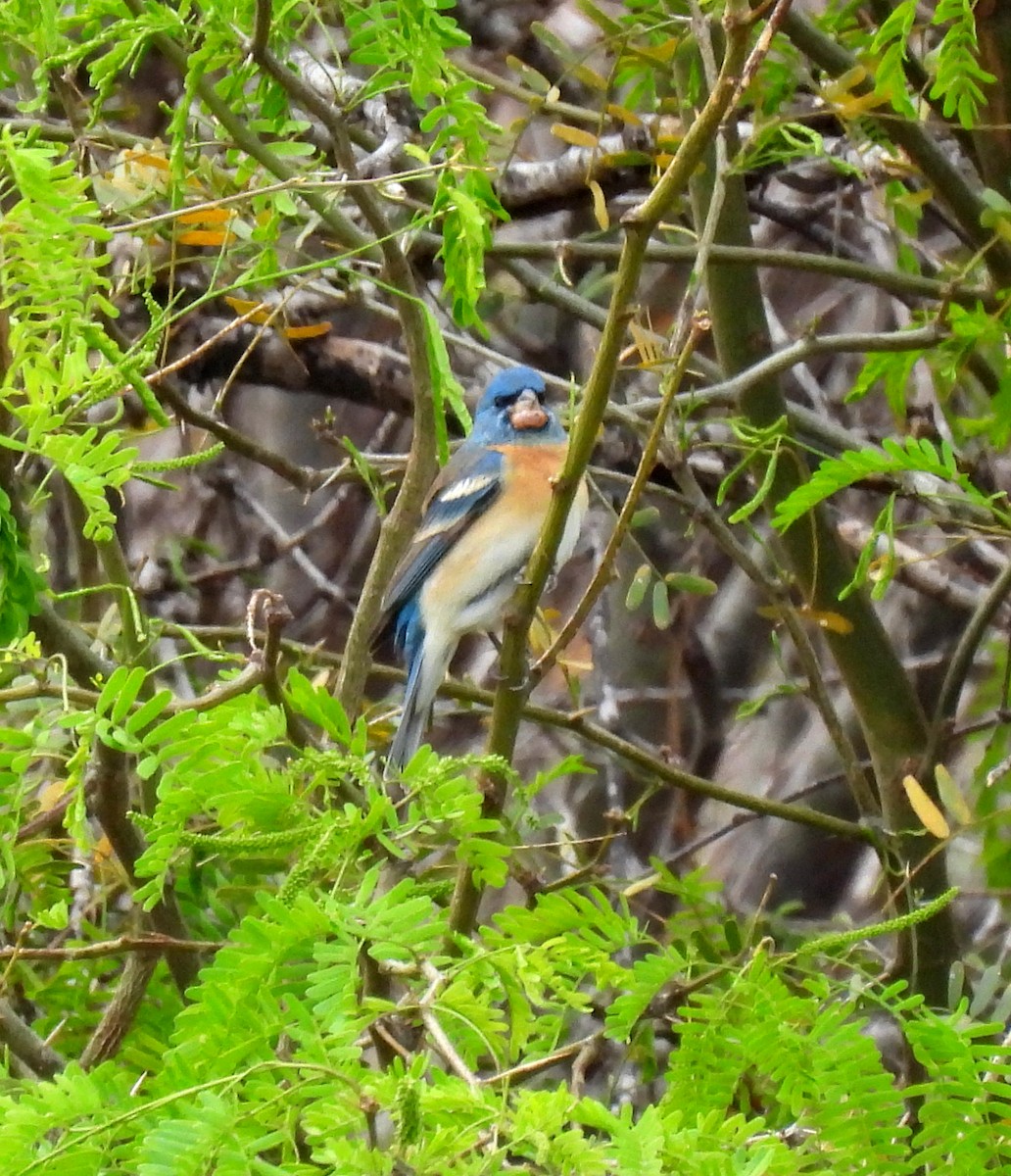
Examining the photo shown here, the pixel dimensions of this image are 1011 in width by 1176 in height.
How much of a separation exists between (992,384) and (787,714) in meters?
1.82

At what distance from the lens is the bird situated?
11.4 feet

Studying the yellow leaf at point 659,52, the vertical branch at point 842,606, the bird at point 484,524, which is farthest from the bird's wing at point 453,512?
the yellow leaf at point 659,52

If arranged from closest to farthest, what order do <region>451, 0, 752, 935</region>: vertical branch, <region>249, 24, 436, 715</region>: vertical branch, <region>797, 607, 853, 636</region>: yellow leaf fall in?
<region>451, 0, 752, 935</region>: vertical branch, <region>249, 24, 436, 715</region>: vertical branch, <region>797, 607, 853, 636</region>: yellow leaf

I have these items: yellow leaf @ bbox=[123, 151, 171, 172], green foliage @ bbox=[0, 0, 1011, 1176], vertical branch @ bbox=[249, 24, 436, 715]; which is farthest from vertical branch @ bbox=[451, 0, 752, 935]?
yellow leaf @ bbox=[123, 151, 171, 172]

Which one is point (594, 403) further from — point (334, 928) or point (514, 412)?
point (514, 412)

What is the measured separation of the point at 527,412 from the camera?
3447mm

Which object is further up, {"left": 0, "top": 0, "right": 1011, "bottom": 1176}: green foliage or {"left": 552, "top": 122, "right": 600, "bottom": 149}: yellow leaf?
{"left": 552, "top": 122, "right": 600, "bottom": 149}: yellow leaf

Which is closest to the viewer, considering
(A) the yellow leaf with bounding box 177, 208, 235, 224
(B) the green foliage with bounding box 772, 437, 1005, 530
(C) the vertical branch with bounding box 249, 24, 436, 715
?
(C) the vertical branch with bounding box 249, 24, 436, 715

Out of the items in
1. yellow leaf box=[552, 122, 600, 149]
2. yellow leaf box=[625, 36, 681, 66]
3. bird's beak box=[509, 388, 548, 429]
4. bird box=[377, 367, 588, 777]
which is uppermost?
yellow leaf box=[625, 36, 681, 66]

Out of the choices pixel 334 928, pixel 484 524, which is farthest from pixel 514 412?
pixel 334 928

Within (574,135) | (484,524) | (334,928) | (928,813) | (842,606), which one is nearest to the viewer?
(334,928)

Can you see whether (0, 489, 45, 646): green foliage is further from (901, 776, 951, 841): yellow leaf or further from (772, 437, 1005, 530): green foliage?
(901, 776, 951, 841): yellow leaf

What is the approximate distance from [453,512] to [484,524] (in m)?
0.08

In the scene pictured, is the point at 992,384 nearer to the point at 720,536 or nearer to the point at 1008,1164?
the point at 720,536
